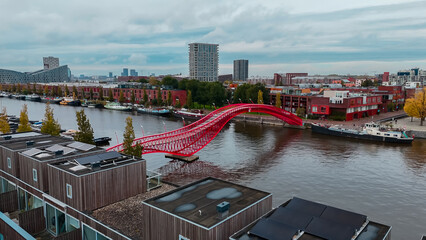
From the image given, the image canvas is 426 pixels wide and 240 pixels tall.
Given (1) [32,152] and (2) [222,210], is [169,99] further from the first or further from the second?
(2) [222,210]

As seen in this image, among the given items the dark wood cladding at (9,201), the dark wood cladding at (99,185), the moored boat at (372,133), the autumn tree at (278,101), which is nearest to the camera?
the dark wood cladding at (99,185)

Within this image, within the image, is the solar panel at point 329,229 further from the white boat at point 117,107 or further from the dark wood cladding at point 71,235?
the white boat at point 117,107

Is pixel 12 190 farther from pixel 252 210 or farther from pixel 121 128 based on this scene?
Answer: pixel 121 128

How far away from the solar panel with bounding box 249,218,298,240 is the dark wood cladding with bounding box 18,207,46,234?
444 inches

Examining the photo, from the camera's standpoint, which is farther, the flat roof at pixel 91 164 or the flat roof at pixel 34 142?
the flat roof at pixel 34 142

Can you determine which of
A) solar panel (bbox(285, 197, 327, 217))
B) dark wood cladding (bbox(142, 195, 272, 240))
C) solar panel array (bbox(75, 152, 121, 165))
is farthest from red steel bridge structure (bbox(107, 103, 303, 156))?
solar panel (bbox(285, 197, 327, 217))

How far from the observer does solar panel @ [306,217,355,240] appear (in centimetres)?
944

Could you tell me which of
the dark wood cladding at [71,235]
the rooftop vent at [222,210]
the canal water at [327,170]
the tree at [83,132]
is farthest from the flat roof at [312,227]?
the tree at [83,132]

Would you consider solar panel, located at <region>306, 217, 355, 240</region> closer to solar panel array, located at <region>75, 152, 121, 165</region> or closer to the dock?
solar panel array, located at <region>75, 152, 121, 165</region>

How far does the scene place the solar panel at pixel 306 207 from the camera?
11148 millimetres

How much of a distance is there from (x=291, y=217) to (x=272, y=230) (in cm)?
123

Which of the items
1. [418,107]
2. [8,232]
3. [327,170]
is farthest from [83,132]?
[418,107]

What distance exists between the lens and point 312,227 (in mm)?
9953

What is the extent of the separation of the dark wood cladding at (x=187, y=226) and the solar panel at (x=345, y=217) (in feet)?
7.70
